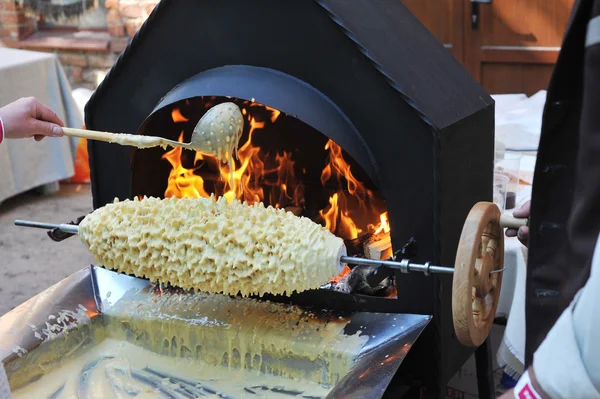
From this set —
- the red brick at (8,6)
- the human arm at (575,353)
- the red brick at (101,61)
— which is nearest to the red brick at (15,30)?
A: the red brick at (8,6)

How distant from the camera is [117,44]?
237 inches

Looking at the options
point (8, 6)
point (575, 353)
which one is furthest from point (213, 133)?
point (8, 6)

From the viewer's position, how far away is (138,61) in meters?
2.06

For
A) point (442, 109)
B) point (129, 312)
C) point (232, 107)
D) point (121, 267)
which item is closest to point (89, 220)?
point (121, 267)

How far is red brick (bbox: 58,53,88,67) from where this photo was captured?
20.7 ft

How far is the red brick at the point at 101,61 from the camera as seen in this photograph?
243 inches

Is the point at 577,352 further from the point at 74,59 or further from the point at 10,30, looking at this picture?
the point at 10,30

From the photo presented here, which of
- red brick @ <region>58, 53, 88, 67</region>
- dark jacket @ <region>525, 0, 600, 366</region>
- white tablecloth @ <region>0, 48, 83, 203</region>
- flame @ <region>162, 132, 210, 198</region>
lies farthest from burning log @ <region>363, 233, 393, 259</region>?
red brick @ <region>58, 53, 88, 67</region>

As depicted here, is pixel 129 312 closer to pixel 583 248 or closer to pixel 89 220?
pixel 89 220

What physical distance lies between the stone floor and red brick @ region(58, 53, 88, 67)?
1.37 meters

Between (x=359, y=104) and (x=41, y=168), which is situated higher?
(x=359, y=104)

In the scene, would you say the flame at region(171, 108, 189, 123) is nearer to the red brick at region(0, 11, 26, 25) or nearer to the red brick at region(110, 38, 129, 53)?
the red brick at region(110, 38, 129, 53)

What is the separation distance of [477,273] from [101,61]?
532cm

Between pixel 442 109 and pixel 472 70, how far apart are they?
11.6 ft
